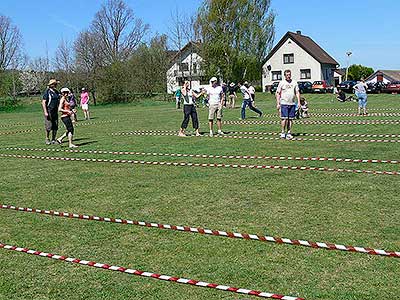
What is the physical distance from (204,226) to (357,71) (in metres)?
86.2

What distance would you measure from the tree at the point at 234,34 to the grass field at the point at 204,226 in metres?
49.2

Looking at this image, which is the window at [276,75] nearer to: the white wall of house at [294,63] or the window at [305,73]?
the white wall of house at [294,63]

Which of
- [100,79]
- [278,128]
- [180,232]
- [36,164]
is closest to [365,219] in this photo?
[180,232]

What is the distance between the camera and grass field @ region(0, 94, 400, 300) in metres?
4.46

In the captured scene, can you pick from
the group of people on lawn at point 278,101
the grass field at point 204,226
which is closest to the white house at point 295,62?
the group of people on lawn at point 278,101

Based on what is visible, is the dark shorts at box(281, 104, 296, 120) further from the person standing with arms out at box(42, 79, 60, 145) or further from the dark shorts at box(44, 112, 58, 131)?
the dark shorts at box(44, 112, 58, 131)

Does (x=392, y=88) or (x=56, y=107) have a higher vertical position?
(x=56, y=107)

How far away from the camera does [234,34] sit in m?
60.3

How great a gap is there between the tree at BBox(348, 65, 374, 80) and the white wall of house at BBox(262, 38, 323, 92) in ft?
50.9

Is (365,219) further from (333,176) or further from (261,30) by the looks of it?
(261,30)

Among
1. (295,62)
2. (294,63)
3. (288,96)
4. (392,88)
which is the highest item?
(295,62)

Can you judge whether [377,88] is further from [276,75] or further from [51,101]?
[51,101]

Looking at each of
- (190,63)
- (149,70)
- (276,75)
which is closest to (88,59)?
(149,70)

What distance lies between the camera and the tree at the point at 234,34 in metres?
59.0
